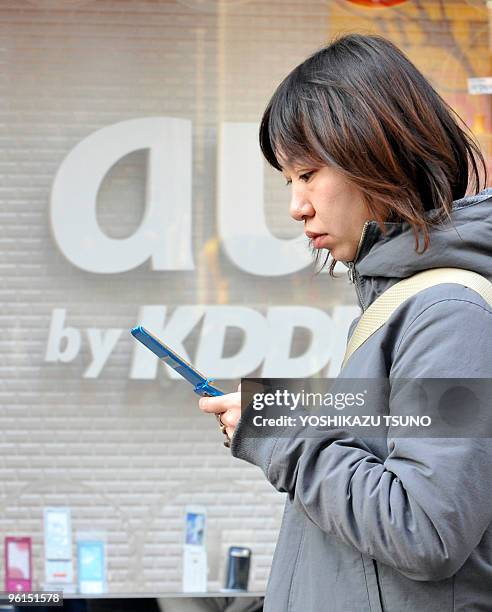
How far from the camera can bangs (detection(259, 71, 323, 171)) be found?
1511mm

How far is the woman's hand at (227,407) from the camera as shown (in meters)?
1.50

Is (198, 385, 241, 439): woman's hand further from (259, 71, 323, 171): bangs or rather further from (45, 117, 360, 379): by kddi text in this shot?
(45, 117, 360, 379): by kddi text

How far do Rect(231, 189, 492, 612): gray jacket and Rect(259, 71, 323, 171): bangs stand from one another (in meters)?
0.16

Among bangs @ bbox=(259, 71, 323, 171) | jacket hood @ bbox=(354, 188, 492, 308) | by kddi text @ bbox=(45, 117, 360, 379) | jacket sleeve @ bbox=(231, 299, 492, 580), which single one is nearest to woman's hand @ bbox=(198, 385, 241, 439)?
jacket sleeve @ bbox=(231, 299, 492, 580)

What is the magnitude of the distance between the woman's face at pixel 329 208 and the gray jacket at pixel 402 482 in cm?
4

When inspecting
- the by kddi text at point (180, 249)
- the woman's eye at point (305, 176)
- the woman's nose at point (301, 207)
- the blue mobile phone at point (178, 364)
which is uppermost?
the by kddi text at point (180, 249)

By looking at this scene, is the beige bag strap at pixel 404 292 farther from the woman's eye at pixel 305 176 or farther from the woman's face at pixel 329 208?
the woman's eye at pixel 305 176

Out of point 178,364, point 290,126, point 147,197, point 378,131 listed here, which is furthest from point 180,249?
point 378,131

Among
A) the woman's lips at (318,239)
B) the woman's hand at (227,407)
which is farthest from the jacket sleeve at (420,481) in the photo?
the woman's lips at (318,239)

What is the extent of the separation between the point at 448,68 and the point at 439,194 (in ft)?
7.92

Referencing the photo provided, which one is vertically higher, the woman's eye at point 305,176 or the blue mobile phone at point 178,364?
the woman's eye at point 305,176

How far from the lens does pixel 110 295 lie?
3.63 m

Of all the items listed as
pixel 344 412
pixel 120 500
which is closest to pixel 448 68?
pixel 120 500

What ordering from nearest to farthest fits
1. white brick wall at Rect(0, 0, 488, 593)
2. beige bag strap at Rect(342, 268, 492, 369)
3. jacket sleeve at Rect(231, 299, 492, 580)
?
jacket sleeve at Rect(231, 299, 492, 580) → beige bag strap at Rect(342, 268, 492, 369) → white brick wall at Rect(0, 0, 488, 593)
